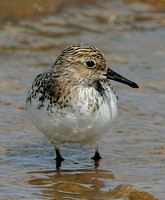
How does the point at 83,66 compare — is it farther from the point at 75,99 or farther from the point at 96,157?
the point at 96,157

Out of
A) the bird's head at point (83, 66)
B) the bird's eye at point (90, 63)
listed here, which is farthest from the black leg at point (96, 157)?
the bird's eye at point (90, 63)

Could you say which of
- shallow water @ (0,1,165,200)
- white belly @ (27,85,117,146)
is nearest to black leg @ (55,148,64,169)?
shallow water @ (0,1,165,200)

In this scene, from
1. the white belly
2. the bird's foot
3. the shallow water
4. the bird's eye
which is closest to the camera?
the white belly

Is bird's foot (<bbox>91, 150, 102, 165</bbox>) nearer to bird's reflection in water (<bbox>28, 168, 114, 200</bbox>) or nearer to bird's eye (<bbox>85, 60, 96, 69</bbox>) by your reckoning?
bird's reflection in water (<bbox>28, 168, 114, 200</bbox>)

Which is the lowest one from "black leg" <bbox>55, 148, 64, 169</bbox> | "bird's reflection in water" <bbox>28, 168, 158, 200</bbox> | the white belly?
"bird's reflection in water" <bbox>28, 168, 158, 200</bbox>

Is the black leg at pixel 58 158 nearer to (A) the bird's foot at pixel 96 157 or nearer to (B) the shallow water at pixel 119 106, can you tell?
(B) the shallow water at pixel 119 106

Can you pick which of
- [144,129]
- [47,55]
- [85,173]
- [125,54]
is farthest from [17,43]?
[85,173]

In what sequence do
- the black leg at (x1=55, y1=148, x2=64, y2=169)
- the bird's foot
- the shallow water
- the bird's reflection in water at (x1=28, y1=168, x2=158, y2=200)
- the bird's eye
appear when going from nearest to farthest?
the bird's reflection in water at (x1=28, y1=168, x2=158, y2=200), the shallow water, the bird's eye, the black leg at (x1=55, y1=148, x2=64, y2=169), the bird's foot

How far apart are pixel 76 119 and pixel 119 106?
3336 millimetres

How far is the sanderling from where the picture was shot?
712cm

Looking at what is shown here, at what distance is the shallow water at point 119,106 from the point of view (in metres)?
7.22

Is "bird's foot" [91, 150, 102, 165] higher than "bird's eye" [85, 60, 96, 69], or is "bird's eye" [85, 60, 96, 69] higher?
"bird's eye" [85, 60, 96, 69]

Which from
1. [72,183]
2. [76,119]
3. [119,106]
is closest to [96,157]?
[72,183]

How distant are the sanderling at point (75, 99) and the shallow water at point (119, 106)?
0.69 m
